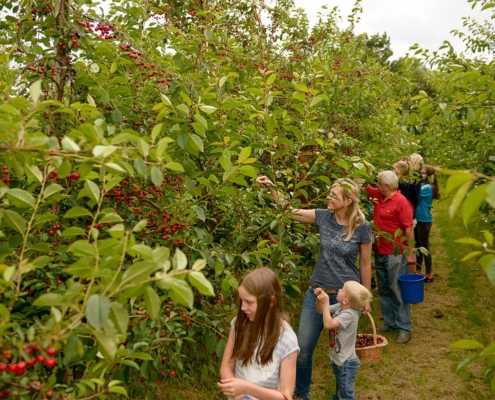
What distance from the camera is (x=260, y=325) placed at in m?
2.63

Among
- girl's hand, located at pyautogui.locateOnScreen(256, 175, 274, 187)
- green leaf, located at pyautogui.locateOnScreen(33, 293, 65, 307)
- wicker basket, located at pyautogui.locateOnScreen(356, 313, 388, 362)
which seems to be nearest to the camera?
green leaf, located at pyautogui.locateOnScreen(33, 293, 65, 307)

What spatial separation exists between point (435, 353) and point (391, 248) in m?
1.11

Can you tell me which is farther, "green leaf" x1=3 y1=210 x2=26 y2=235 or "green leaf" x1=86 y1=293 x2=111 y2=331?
"green leaf" x1=3 y1=210 x2=26 y2=235

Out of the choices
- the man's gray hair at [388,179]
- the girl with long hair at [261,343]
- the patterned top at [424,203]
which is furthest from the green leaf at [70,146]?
the patterned top at [424,203]

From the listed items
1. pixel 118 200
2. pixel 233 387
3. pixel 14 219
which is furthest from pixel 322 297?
pixel 14 219

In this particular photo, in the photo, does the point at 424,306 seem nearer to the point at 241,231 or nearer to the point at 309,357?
the point at 309,357

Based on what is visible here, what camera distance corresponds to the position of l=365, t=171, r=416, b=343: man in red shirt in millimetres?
5219

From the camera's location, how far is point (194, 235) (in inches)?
Result: 109

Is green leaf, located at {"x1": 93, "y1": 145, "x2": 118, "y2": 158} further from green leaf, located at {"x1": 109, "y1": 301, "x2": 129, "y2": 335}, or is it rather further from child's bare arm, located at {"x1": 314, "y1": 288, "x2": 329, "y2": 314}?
child's bare arm, located at {"x1": 314, "y1": 288, "x2": 329, "y2": 314}

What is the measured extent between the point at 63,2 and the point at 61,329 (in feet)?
6.98

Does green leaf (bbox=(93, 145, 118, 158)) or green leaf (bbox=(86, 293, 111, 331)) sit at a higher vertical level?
green leaf (bbox=(93, 145, 118, 158))

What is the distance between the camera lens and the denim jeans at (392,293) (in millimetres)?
5398

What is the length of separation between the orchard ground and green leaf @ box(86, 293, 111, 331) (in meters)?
3.14

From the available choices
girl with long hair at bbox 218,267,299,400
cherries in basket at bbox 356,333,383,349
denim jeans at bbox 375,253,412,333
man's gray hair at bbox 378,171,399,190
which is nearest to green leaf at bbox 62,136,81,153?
girl with long hair at bbox 218,267,299,400
